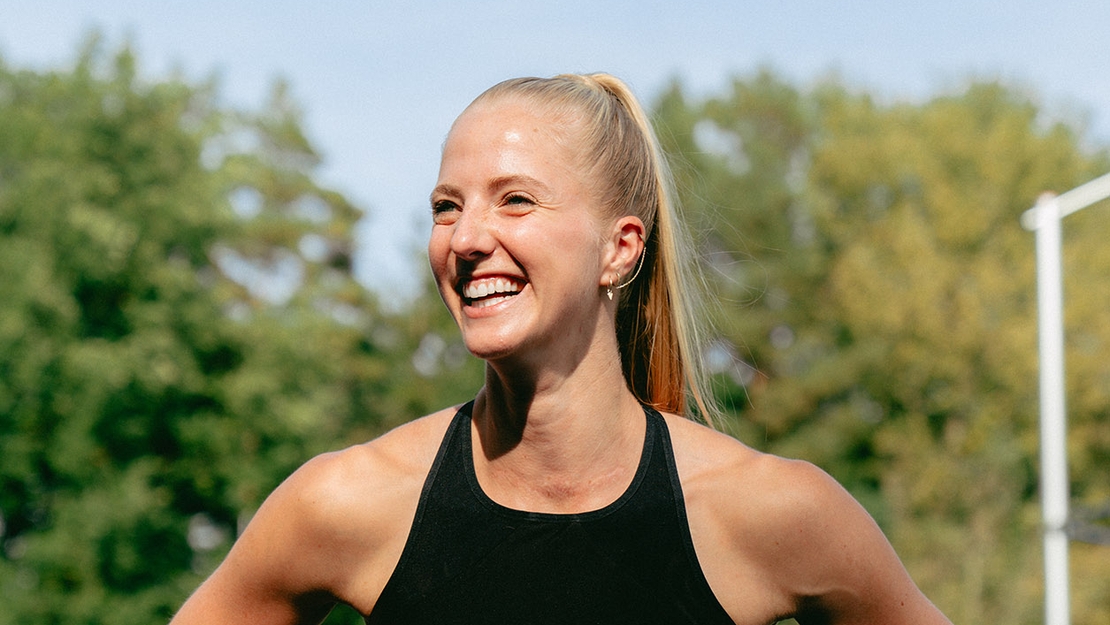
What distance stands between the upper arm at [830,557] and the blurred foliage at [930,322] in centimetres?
2467

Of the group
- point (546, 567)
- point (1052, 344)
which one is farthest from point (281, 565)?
point (1052, 344)

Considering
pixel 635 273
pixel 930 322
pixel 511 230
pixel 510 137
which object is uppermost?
pixel 510 137

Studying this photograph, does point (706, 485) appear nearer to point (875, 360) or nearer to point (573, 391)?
point (573, 391)

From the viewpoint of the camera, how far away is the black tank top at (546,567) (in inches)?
107

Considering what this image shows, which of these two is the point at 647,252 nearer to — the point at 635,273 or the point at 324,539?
the point at 635,273

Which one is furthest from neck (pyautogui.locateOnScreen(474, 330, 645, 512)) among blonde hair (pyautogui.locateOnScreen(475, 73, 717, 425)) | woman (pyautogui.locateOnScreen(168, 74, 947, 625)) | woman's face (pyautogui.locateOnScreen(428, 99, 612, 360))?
blonde hair (pyautogui.locateOnScreen(475, 73, 717, 425))

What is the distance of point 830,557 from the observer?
2805 mm

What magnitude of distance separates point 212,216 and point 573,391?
68.6 feet

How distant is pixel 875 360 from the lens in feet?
101

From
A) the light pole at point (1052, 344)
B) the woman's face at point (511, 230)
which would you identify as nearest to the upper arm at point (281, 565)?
the woman's face at point (511, 230)

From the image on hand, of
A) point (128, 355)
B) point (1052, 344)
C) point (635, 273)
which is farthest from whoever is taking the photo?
point (128, 355)

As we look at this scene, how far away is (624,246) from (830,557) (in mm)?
804

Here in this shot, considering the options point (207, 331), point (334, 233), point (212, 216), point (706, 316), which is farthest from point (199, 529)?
point (706, 316)

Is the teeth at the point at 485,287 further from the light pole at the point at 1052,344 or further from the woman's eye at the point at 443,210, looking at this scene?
the light pole at the point at 1052,344
